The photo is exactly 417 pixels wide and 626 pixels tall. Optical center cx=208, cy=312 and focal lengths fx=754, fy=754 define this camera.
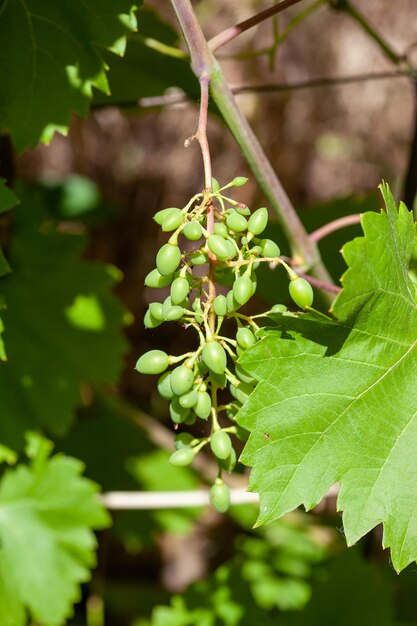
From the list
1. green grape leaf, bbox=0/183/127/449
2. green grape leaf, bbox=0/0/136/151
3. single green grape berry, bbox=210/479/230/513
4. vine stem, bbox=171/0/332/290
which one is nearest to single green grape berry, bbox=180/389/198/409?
single green grape berry, bbox=210/479/230/513

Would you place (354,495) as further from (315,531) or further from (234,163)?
(234,163)

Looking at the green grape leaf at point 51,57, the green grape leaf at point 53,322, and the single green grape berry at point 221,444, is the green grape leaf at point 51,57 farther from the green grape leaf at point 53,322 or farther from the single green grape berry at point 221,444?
the single green grape berry at point 221,444

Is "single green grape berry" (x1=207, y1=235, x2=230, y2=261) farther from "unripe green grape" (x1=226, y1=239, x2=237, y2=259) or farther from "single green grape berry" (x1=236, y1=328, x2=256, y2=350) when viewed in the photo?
"single green grape berry" (x1=236, y1=328, x2=256, y2=350)

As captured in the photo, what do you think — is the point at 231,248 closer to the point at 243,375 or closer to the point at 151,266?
the point at 243,375

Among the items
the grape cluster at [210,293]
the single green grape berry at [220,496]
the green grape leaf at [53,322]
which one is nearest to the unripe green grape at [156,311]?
the grape cluster at [210,293]

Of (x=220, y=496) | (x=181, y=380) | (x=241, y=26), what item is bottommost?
(x=220, y=496)

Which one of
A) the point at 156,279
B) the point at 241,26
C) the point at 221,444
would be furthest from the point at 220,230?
the point at 241,26
